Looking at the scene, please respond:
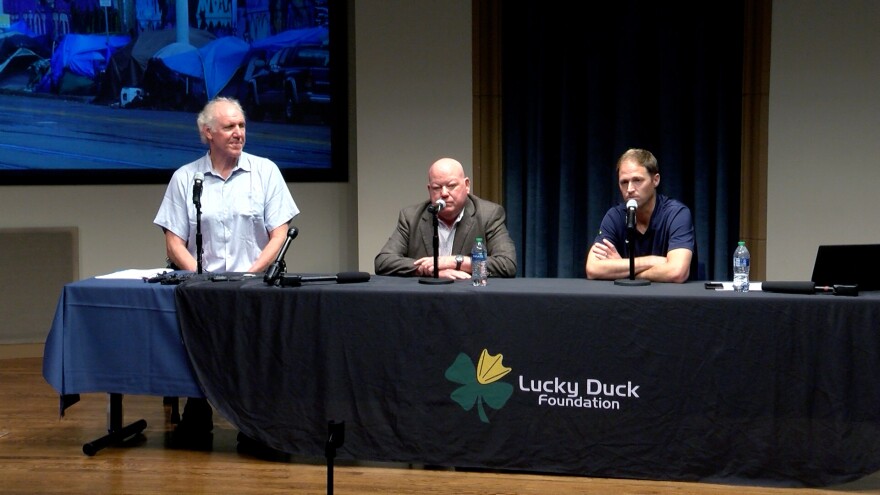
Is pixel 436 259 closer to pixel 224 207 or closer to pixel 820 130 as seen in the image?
pixel 224 207

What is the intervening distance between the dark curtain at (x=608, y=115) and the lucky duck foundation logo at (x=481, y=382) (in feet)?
8.10

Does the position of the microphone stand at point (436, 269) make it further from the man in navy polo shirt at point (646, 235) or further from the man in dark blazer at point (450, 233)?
the man in navy polo shirt at point (646, 235)

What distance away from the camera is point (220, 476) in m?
3.79

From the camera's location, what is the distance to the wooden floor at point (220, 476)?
3.59m

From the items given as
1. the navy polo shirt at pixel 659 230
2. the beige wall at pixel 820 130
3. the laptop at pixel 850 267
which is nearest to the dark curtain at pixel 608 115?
the beige wall at pixel 820 130

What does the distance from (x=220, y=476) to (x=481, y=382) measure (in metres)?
1.04

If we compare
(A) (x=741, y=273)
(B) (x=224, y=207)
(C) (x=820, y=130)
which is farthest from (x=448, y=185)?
(C) (x=820, y=130)

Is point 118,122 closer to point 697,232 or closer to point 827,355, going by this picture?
A: point 697,232

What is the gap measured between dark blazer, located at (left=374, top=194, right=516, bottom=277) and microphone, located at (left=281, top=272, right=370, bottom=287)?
0.36 meters

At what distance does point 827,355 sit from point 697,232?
257cm

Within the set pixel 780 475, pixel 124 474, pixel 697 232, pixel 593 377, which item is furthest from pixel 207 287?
pixel 697 232

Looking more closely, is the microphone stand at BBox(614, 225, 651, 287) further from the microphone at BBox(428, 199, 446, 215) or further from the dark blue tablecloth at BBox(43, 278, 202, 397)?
the dark blue tablecloth at BBox(43, 278, 202, 397)

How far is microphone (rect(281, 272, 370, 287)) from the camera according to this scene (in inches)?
153

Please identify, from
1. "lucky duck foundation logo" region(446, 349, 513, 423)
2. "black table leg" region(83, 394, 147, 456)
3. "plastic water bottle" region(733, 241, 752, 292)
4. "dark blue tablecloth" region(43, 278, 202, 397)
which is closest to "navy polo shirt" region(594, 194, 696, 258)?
"plastic water bottle" region(733, 241, 752, 292)
